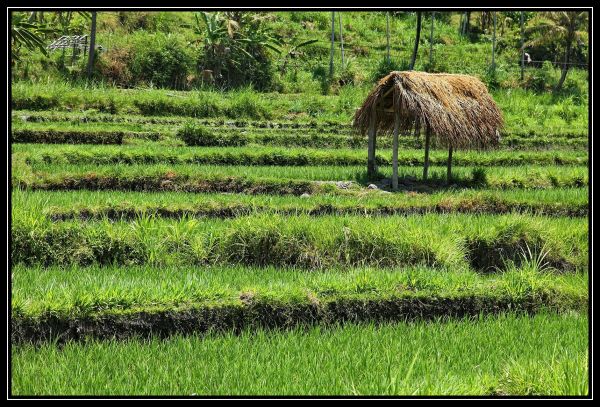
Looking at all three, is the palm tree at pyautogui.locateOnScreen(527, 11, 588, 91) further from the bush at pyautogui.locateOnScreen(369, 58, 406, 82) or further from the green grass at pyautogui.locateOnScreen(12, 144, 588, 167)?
the green grass at pyautogui.locateOnScreen(12, 144, 588, 167)

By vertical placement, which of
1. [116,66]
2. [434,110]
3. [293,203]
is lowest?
[293,203]

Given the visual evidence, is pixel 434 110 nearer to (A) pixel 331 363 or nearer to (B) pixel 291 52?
(A) pixel 331 363

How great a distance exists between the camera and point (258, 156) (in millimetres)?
12906

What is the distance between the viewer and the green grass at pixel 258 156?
11289mm

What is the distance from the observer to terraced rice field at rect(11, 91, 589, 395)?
368 cm

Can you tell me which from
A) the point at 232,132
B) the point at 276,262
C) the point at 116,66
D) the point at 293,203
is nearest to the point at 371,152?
the point at 293,203

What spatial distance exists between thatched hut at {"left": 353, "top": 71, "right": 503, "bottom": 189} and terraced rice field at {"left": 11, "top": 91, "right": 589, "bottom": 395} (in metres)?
0.97

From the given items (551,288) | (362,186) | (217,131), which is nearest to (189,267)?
(551,288)

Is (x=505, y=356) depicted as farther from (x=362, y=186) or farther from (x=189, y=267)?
(x=362, y=186)

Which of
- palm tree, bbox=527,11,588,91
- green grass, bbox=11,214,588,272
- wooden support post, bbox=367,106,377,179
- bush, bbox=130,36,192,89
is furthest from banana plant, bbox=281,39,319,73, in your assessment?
green grass, bbox=11,214,588,272

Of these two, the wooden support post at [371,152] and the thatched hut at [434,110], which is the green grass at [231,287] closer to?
the thatched hut at [434,110]

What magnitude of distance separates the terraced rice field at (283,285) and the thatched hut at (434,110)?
965mm

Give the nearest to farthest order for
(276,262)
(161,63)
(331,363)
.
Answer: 1. (331,363)
2. (276,262)
3. (161,63)

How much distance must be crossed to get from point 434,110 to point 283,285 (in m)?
6.49
